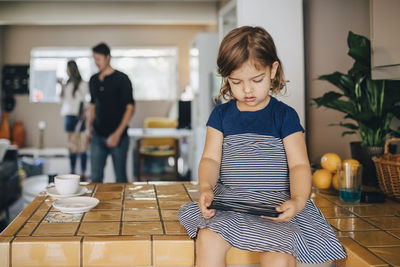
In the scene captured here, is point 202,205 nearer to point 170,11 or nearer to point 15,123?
point 170,11

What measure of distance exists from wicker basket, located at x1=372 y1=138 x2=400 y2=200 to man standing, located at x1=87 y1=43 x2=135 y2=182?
6.79 feet

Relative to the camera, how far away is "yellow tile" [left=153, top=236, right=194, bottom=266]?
1081 mm

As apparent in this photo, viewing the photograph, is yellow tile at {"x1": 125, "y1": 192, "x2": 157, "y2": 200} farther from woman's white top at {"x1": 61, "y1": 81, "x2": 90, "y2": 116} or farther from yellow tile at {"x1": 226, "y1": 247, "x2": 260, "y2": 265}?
woman's white top at {"x1": 61, "y1": 81, "x2": 90, "y2": 116}

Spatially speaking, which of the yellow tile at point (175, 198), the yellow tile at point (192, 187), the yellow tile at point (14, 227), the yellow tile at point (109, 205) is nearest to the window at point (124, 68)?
the yellow tile at point (192, 187)

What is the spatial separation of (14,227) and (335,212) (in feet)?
3.48

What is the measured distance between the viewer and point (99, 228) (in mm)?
1168

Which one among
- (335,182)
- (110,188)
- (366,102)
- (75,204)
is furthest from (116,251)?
(366,102)

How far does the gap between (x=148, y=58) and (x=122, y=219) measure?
687 centimetres

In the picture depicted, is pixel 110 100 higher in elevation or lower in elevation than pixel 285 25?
lower

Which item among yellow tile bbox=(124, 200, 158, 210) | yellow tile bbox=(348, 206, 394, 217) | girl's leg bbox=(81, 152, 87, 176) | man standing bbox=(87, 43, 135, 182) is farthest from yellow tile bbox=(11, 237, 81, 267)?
girl's leg bbox=(81, 152, 87, 176)

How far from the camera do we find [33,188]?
13.8 feet

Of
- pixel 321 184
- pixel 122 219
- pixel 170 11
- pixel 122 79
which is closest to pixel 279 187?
pixel 122 219

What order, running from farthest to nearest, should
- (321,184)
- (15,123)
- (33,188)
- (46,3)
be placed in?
(15,123) → (46,3) → (33,188) → (321,184)

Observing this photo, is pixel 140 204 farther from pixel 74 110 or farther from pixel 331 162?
pixel 74 110
